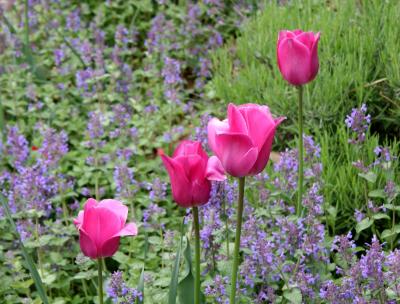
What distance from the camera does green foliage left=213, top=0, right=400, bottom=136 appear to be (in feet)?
9.59

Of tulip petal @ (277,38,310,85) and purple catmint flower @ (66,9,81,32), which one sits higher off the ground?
tulip petal @ (277,38,310,85)

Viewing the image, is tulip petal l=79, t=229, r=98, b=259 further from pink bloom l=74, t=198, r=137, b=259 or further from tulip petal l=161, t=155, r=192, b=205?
tulip petal l=161, t=155, r=192, b=205

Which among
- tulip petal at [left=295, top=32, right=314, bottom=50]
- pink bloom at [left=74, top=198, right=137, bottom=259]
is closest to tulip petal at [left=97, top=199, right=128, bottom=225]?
pink bloom at [left=74, top=198, right=137, bottom=259]

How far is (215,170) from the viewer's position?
1539 millimetres

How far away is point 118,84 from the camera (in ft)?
12.4

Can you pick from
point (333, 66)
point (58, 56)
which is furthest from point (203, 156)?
point (58, 56)

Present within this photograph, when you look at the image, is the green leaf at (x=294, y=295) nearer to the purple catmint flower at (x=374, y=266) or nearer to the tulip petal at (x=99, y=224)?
the purple catmint flower at (x=374, y=266)

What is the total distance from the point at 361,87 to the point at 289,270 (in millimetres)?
982

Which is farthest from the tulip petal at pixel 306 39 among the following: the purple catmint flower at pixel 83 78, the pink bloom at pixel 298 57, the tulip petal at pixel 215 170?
the purple catmint flower at pixel 83 78

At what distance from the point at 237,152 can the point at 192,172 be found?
114 mm

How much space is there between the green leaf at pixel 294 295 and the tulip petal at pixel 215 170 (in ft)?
1.93

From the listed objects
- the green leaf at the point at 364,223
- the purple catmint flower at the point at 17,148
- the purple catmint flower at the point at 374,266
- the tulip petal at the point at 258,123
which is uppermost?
the tulip petal at the point at 258,123

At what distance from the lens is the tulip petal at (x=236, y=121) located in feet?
4.81

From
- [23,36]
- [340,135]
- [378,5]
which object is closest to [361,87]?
[340,135]
